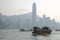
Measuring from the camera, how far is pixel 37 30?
10219 centimetres

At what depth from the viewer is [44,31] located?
103312 mm

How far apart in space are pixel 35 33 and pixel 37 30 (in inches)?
208

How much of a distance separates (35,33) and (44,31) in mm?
6269

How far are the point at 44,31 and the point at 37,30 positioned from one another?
163 inches

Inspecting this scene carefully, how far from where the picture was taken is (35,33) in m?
107
